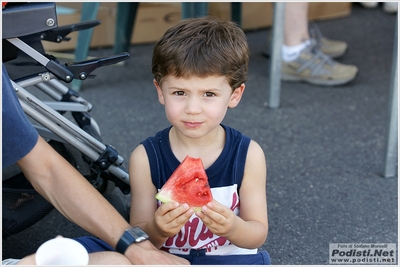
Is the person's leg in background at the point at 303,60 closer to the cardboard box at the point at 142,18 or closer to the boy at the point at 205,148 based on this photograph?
the cardboard box at the point at 142,18

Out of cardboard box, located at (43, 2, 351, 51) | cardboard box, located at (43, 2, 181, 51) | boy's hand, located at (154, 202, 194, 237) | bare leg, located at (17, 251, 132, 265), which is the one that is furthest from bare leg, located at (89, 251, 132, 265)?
cardboard box, located at (43, 2, 181, 51)

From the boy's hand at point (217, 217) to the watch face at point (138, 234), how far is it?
190mm

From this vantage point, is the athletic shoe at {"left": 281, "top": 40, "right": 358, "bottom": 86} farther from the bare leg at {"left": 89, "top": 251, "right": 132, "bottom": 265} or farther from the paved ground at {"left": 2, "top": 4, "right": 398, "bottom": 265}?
the bare leg at {"left": 89, "top": 251, "right": 132, "bottom": 265}

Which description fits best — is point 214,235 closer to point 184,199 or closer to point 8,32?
point 184,199

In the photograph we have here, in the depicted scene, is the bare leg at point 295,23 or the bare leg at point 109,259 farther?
the bare leg at point 295,23

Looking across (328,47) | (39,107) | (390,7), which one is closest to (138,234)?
(39,107)

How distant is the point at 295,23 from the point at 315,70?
0.39 meters

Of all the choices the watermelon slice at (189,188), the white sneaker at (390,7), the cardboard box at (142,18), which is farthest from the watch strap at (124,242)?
the white sneaker at (390,7)

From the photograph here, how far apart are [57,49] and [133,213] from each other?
343cm

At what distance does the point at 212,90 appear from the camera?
2094 millimetres

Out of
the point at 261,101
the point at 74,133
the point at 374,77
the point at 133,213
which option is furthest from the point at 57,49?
the point at 133,213

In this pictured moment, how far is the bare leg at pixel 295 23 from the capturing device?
Result: 4.83 metres

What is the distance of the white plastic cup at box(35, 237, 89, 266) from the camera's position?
171 cm

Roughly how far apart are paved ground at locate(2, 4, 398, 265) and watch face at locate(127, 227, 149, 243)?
922 mm
